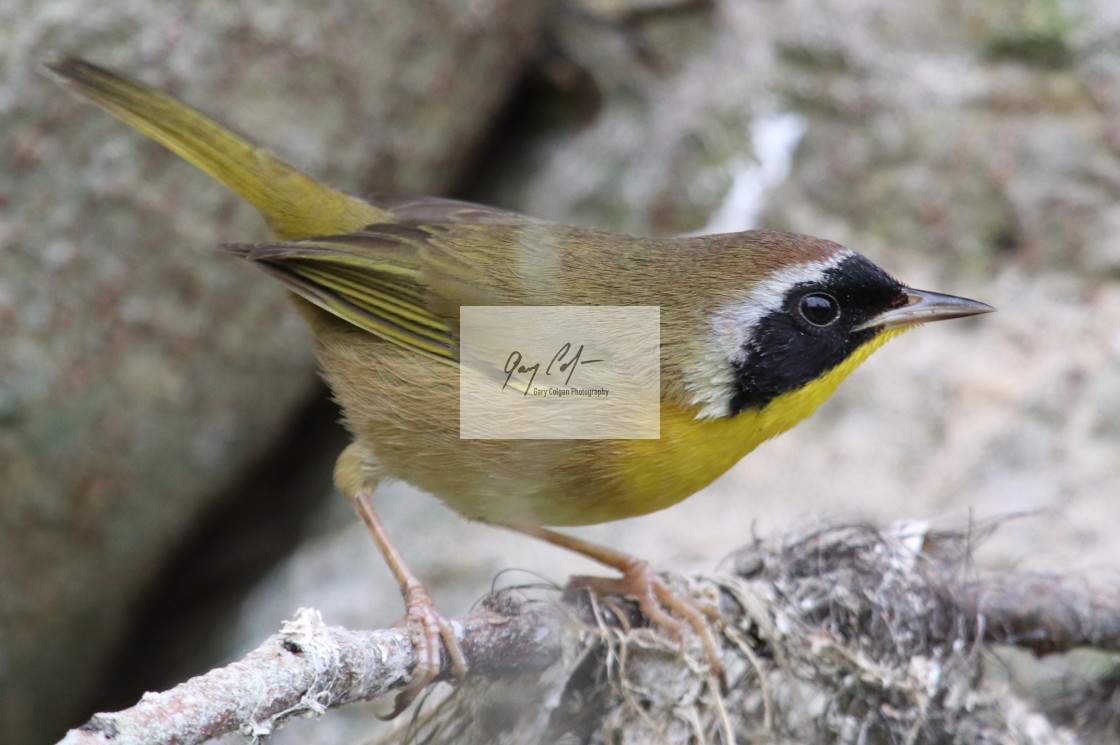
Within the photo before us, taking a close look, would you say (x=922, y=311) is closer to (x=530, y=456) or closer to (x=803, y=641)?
(x=803, y=641)

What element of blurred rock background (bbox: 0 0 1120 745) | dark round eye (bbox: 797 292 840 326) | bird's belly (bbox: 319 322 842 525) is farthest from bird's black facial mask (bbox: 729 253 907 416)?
blurred rock background (bbox: 0 0 1120 745)

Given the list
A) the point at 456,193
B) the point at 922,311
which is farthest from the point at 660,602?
Result: the point at 456,193

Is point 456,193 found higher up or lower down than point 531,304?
higher up

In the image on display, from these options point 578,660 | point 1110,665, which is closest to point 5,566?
point 578,660

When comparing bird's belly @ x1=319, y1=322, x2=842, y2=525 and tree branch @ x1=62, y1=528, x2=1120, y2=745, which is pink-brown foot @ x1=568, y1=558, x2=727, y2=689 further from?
bird's belly @ x1=319, y1=322, x2=842, y2=525

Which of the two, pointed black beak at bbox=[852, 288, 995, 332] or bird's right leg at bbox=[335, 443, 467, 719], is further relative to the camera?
pointed black beak at bbox=[852, 288, 995, 332]

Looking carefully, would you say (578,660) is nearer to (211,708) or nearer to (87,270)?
(211,708)

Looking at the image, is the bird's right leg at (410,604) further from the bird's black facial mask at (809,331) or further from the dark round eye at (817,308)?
the dark round eye at (817,308)
